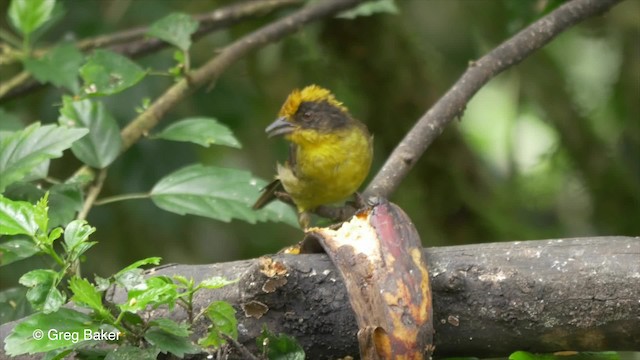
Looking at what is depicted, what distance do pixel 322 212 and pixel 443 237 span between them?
0.97m

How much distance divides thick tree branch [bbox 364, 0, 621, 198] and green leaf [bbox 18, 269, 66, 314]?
82 cm

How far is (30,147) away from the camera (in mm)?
1905

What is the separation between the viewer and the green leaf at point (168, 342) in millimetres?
1327

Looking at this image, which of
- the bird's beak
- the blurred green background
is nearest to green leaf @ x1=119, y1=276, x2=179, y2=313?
the bird's beak

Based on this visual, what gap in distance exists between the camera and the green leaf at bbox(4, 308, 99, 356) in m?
→ 1.30

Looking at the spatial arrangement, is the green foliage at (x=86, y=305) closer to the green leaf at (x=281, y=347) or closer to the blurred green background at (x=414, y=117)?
the green leaf at (x=281, y=347)

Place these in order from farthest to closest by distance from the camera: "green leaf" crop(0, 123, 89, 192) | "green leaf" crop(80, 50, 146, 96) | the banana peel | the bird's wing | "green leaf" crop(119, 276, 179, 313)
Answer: the bird's wing → "green leaf" crop(80, 50, 146, 96) → "green leaf" crop(0, 123, 89, 192) → the banana peel → "green leaf" crop(119, 276, 179, 313)

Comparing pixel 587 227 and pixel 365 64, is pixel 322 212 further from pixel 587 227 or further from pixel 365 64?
pixel 587 227

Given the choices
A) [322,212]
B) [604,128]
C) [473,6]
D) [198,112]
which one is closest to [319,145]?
[322,212]

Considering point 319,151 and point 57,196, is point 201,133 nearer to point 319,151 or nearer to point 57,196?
point 57,196

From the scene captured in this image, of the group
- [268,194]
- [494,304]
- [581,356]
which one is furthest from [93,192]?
[581,356]

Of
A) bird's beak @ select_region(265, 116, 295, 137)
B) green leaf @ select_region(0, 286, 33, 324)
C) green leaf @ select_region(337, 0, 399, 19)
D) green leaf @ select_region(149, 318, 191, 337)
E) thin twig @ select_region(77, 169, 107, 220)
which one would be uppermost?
green leaf @ select_region(337, 0, 399, 19)

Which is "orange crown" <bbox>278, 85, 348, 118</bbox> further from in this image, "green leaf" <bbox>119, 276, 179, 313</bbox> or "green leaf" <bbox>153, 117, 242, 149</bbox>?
"green leaf" <bbox>119, 276, 179, 313</bbox>

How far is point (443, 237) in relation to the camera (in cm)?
368
